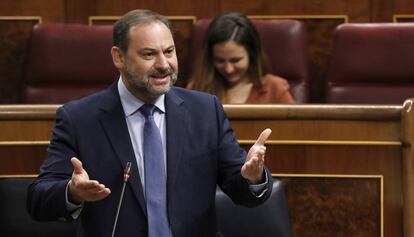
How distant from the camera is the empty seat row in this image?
125 cm

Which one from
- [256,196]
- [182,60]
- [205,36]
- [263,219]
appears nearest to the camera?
[256,196]

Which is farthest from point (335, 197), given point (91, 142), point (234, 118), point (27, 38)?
point (27, 38)

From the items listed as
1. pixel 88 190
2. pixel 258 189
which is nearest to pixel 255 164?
pixel 258 189

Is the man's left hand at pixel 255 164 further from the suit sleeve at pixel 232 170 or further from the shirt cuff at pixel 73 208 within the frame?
the shirt cuff at pixel 73 208

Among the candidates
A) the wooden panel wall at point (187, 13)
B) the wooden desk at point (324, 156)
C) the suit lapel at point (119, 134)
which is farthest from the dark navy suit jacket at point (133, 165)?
the wooden panel wall at point (187, 13)

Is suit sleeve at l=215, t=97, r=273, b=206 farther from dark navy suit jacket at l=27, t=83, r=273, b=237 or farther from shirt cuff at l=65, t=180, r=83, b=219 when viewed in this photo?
shirt cuff at l=65, t=180, r=83, b=219

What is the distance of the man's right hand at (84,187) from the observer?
0.66m

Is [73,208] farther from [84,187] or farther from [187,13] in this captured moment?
[187,13]

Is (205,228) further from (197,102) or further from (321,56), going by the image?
(321,56)

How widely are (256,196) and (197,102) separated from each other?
0.12m

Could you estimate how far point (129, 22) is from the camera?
77cm

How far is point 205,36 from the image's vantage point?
1.25 meters

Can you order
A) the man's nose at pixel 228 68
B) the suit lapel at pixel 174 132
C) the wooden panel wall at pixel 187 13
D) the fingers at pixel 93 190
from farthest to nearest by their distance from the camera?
the wooden panel wall at pixel 187 13 → the man's nose at pixel 228 68 → the suit lapel at pixel 174 132 → the fingers at pixel 93 190

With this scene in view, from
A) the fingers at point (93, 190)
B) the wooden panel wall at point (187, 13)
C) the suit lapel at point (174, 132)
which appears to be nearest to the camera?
the fingers at point (93, 190)
